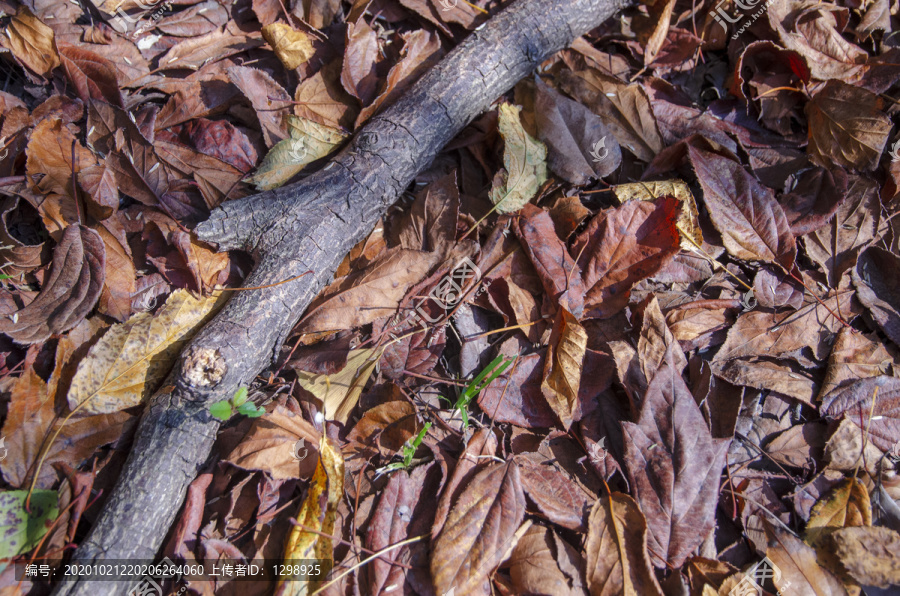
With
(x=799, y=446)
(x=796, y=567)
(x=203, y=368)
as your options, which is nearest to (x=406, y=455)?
(x=203, y=368)

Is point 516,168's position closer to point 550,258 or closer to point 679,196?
point 550,258

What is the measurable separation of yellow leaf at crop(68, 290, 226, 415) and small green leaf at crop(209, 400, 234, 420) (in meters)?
0.38

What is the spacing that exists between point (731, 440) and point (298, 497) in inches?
68.3

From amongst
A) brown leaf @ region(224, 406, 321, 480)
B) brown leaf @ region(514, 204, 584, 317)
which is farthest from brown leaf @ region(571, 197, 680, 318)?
brown leaf @ region(224, 406, 321, 480)

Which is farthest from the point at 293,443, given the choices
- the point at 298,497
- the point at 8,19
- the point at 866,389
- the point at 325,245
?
the point at 8,19

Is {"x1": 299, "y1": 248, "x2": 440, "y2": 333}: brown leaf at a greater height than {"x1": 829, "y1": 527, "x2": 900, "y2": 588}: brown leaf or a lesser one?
greater

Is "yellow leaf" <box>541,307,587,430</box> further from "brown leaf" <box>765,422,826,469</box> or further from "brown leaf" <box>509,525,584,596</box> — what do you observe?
"brown leaf" <box>765,422,826,469</box>

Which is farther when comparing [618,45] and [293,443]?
[618,45]

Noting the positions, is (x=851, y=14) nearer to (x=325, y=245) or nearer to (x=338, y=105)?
(x=338, y=105)

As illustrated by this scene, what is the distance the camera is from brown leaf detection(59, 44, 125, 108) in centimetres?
231

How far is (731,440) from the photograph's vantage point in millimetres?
1888

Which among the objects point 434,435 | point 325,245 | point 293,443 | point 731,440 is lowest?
point 731,440

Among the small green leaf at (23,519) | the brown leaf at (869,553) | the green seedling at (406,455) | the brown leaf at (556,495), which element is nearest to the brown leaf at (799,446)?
the brown leaf at (869,553)

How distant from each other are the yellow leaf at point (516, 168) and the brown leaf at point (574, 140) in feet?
0.20
